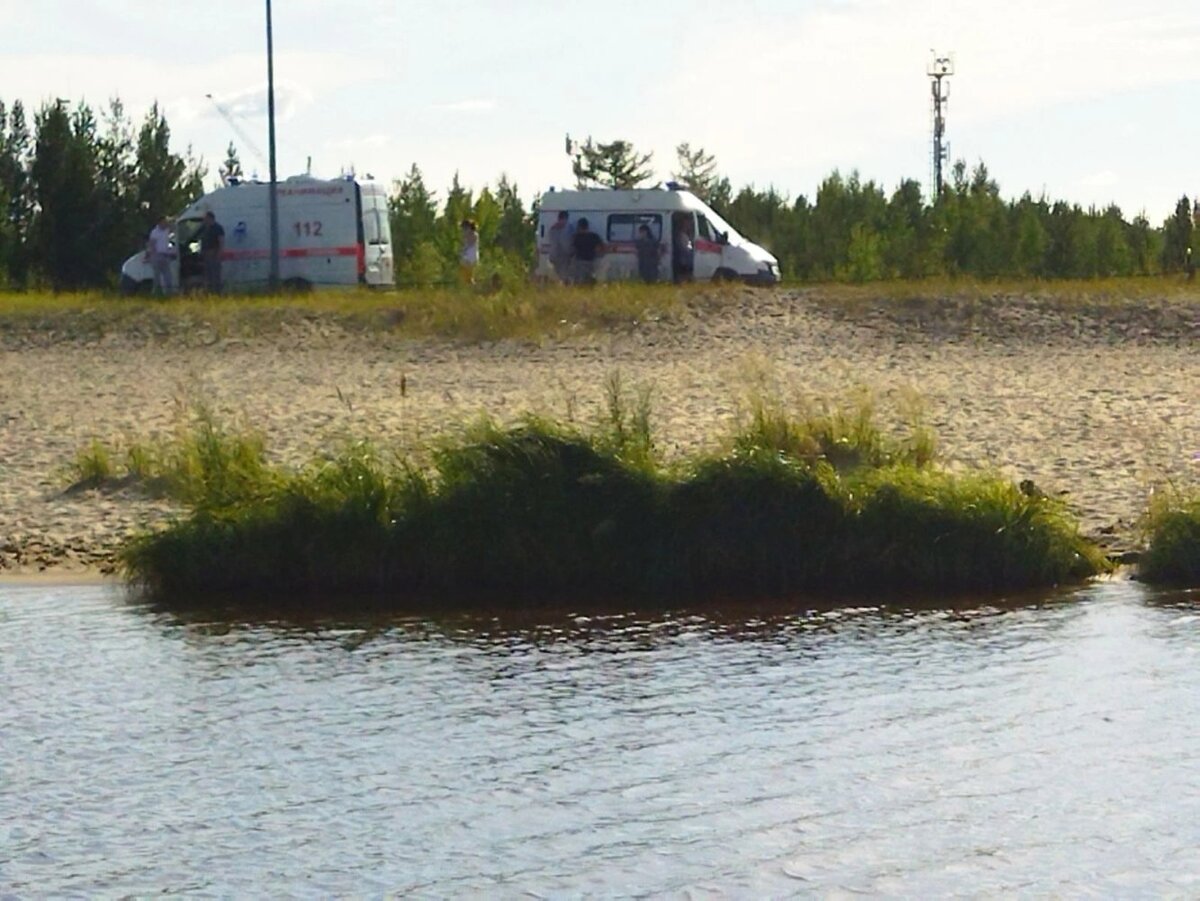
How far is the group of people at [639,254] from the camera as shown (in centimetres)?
3600

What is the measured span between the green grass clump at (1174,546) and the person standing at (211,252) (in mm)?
23251

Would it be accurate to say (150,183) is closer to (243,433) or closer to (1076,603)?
(243,433)

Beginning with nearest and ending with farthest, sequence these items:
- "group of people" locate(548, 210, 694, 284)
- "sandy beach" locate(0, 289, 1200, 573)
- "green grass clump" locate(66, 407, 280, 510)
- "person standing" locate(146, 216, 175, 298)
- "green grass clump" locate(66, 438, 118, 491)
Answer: "green grass clump" locate(66, 407, 280, 510)
"sandy beach" locate(0, 289, 1200, 573)
"green grass clump" locate(66, 438, 118, 491)
"person standing" locate(146, 216, 175, 298)
"group of people" locate(548, 210, 694, 284)

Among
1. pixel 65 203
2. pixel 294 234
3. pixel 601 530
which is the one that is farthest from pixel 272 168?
pixel 601 530

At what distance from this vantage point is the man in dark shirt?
118ft

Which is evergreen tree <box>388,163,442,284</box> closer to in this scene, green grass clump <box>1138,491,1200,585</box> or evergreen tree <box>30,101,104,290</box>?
evergreen tree <box>30,101,104,290</box>

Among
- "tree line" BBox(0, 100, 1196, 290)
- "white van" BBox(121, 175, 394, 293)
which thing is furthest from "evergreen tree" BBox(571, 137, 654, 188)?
"white van" BBox(121, 175, 394, 293)

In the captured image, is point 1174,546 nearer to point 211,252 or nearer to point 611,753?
point 611,753

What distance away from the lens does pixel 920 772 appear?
36.0 ft

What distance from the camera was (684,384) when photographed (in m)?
24.2

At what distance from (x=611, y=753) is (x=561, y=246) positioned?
1009 inches

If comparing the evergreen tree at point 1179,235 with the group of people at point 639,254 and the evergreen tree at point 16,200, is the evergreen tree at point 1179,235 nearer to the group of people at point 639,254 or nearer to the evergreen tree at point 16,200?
the group of people at point 639,254

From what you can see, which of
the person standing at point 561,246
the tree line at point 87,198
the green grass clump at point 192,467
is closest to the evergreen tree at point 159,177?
the tree line at point 87,198

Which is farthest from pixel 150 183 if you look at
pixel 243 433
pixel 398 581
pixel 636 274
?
pixel 398 581
